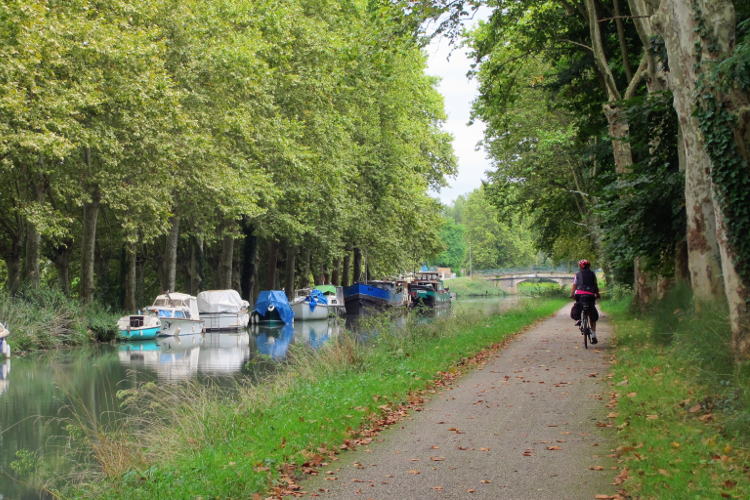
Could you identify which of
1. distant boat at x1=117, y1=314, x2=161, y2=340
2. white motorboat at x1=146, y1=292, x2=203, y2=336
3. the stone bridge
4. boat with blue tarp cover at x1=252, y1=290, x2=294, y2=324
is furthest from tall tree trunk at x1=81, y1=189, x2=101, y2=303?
the stone bridge

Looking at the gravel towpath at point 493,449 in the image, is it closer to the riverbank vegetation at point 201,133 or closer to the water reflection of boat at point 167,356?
the riverbank vegetation at point 201,133

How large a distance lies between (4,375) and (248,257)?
23.7 m

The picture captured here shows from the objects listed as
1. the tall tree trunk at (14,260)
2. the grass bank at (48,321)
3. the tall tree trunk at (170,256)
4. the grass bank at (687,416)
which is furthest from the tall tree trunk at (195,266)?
the grass bank at (687,416)

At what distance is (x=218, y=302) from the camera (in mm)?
39156

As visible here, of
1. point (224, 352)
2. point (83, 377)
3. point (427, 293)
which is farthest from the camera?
point (427, 293)

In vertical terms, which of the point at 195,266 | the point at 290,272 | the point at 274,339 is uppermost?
the point at 195,266

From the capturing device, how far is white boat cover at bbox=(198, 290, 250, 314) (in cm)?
3912

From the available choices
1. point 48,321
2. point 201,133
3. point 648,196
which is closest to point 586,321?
point 648,196

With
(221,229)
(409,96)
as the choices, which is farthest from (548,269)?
(221,229)

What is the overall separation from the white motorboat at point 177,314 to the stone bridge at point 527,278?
7496 centimetres

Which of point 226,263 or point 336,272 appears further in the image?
point 336,272

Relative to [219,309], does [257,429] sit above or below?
below

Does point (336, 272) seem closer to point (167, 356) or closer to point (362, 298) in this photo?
point (362, 298)

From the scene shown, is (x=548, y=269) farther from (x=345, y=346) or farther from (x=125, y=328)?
(x=345, y=346)
